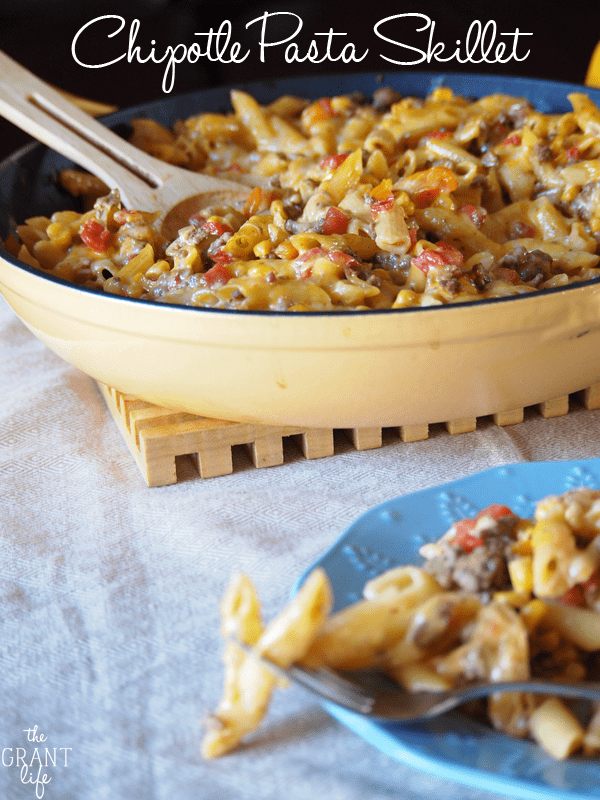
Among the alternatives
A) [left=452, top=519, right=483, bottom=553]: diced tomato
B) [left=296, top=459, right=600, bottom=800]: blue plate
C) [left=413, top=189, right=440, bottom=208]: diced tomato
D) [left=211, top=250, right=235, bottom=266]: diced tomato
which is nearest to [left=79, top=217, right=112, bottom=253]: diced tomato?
[left=211, top=250, right=235, bottom=266]: diced tomato

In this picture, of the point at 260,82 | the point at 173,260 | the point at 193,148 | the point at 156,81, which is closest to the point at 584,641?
the point at 173,260

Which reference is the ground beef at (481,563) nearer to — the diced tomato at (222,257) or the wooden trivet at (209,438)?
the wooden trivet at (209,438)

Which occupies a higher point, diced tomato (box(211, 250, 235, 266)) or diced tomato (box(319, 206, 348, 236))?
diced tomato (box(319, 206, 348, 236))

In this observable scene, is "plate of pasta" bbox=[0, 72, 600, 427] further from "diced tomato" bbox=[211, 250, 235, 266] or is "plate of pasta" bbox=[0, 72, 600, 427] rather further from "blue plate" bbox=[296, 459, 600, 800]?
"blue plate" bbox=[296, 459, 600, 800]

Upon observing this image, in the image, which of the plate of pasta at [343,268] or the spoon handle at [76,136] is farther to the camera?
the spoon handle at [76,136]

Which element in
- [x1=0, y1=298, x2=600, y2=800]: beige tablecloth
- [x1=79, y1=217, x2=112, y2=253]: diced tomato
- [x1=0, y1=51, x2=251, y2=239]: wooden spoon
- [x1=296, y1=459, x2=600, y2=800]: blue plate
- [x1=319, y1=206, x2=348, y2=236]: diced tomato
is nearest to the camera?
[x1=296, y1=459, x2=600, y2=800]: blue plate

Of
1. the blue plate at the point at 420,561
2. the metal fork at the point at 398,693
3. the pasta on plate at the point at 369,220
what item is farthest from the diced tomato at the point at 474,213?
the metal fork at the point at 398,693

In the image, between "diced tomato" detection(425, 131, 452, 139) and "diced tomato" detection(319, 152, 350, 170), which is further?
"diced tomato" detection(425, 131, 452, 139)
